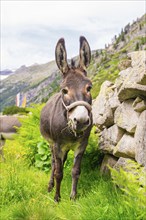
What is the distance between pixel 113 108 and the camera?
8.00m

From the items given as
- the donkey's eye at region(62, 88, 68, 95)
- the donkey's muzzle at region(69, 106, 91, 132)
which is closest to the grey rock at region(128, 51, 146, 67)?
the donkey's eye at region(62, 88, 68, 95)

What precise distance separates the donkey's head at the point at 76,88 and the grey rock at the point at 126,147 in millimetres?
1094

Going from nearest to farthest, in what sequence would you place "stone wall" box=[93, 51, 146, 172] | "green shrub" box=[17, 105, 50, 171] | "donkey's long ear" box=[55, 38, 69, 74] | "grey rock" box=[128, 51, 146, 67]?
"stone wall" box=[93, 51, 146, 172] → "donkey's long ear" box=[55, 38, 69, 74] → "grey rock" box=[128, 51, 146, 67] → "green shrub" box=[17, 105, 50, 171]

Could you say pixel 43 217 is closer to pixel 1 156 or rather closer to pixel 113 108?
pixel 113 108

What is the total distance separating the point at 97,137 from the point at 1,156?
451 centimetres

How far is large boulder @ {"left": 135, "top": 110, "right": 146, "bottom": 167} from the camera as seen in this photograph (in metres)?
5.76

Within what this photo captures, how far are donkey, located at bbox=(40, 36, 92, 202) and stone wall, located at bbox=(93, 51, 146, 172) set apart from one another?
796 millimetres

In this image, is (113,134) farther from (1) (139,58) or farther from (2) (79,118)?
(2) (79,118)

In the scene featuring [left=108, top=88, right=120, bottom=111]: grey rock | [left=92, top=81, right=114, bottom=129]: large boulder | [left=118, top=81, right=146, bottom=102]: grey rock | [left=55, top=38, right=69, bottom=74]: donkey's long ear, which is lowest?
[left=92, top=81, right=114, bottom=129]: large boulder

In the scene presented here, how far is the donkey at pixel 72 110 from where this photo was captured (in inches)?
226

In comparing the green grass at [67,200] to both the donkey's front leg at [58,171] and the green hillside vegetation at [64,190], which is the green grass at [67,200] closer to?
the green hillside vegetation at [64,190]

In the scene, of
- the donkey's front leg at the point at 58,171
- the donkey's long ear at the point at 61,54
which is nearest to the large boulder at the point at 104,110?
the donkey's front leg at the point at 58,171

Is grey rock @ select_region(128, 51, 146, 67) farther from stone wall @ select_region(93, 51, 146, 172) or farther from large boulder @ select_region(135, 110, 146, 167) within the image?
large boulder @ select_region(135, 110, 146, 167)

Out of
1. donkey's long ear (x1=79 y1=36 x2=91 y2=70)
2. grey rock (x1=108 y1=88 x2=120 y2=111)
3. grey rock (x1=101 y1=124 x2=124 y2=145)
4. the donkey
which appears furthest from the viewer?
grey rock (x1=108 y1=88 x2=120 y2=111)
